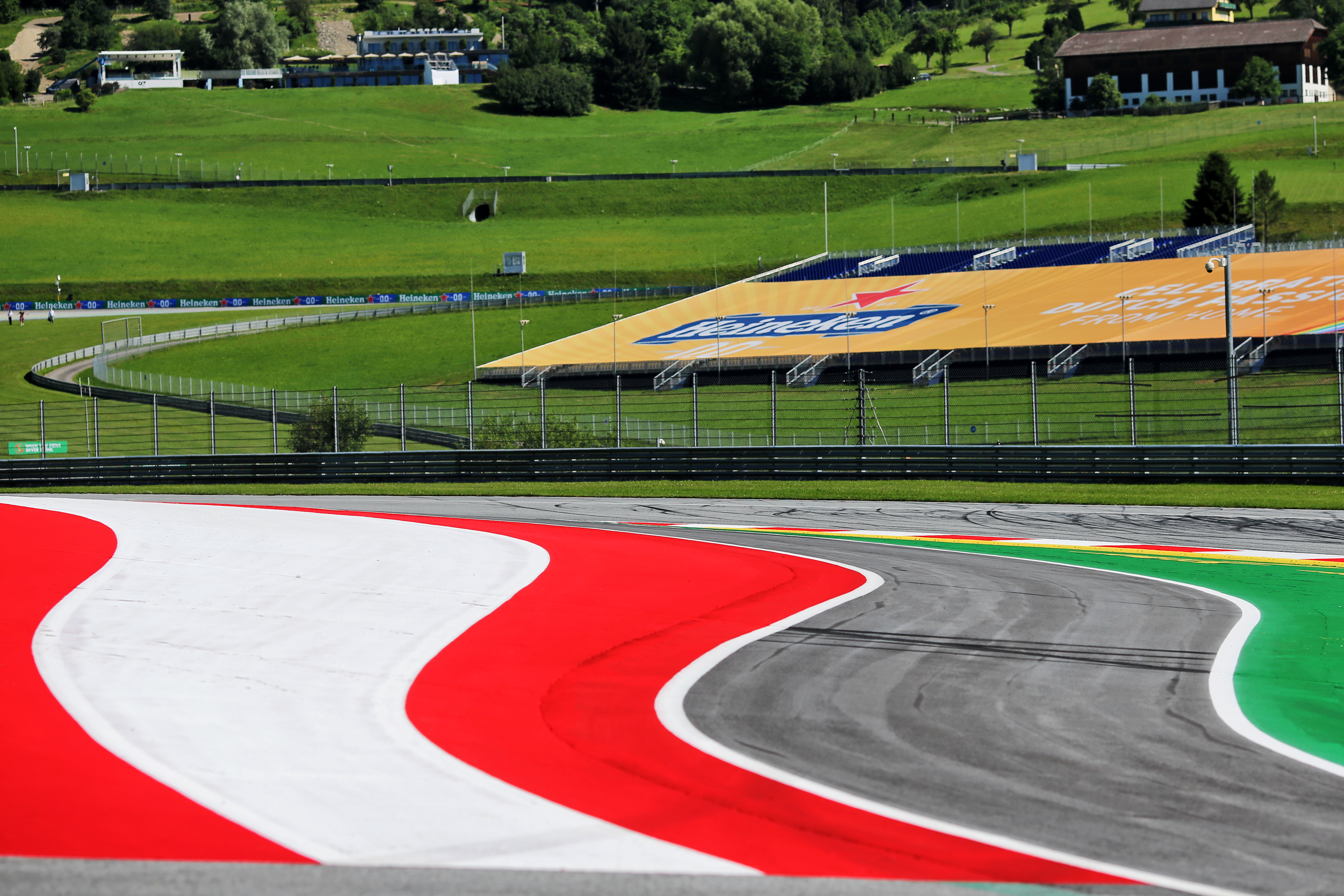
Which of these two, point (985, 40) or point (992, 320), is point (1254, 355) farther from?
point (985, 40)

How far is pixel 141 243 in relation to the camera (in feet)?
292

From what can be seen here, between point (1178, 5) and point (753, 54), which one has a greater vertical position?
point (1178, 5)

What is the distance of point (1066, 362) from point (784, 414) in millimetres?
11070

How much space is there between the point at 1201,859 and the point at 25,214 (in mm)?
103391

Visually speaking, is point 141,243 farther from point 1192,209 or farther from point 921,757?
point 921,757

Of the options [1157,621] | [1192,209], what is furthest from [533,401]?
[1192,209]

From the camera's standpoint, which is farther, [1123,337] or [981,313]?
[981,313]

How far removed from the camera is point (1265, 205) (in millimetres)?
74500

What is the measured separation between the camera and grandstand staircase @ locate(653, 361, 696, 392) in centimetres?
4694

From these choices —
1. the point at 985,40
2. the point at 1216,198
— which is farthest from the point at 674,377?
the point at 985,40

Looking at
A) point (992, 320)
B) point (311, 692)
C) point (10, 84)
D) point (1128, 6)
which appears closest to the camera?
point (311, 692)

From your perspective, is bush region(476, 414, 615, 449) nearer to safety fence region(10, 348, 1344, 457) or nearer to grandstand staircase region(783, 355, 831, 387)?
safety fence region(10, 348, 1344, 457)

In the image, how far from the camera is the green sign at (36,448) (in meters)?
34.7

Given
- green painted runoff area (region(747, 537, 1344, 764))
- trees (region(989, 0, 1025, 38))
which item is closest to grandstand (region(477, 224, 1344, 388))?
green painted runoff area (region(747, 537, 1344, 764))
